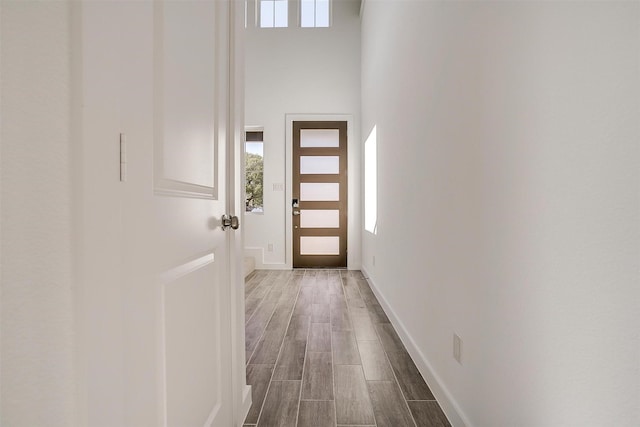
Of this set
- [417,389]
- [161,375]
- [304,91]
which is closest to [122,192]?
[161,375]

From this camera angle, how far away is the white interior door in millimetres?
577

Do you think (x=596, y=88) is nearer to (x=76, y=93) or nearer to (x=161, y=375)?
(x=76, y=93)

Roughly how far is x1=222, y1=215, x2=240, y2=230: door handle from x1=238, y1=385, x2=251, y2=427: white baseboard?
2.50ft

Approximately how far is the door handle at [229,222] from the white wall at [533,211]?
900mm

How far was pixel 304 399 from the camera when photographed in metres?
1.68

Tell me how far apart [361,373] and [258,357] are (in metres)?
0.65

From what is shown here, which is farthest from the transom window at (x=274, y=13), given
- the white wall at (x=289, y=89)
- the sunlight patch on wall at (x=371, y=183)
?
the sunlight patch on wall at (x=371, y=183)

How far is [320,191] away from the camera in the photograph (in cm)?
535

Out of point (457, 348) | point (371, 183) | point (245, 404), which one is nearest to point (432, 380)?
point (457, 348)

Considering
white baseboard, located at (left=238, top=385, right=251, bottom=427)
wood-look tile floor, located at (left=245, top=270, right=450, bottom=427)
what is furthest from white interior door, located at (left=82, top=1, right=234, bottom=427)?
wood-look tile floor, located at (left=245, top=270, right=450, bottom=427)

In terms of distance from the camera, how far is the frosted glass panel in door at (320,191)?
17.5 feet

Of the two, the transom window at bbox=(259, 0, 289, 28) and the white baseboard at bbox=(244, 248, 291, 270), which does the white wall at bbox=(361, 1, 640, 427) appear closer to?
the white baseboard at bbox=(244, 248, 291, 270)

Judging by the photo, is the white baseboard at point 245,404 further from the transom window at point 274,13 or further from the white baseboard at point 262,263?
the transom window at point 274,13

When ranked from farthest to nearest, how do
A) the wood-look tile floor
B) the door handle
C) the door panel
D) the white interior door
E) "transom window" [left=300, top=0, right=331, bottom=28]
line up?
"transom window" [left=300, top=0, right=331, bottom=28], the wood-look tile floor, the door handle, the door panel, the white interior door
